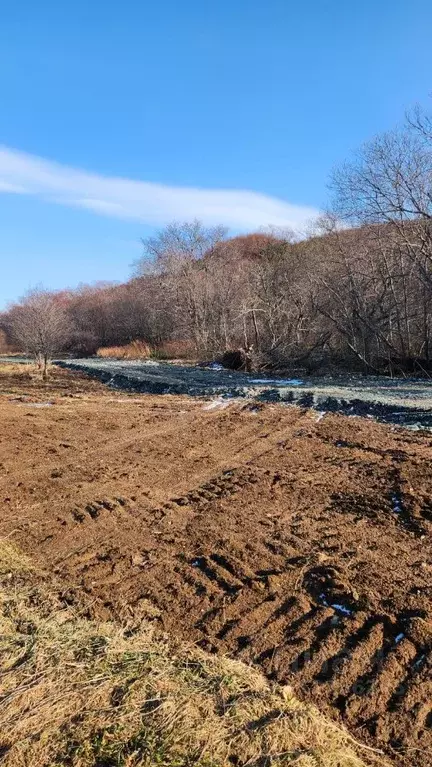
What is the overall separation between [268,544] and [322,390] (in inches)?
377

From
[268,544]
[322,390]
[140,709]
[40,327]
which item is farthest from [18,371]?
[140,709]

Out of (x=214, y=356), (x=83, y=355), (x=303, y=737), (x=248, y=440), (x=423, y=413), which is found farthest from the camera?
(x=83, y=355)

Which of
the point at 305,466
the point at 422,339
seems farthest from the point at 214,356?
the point at 305,466

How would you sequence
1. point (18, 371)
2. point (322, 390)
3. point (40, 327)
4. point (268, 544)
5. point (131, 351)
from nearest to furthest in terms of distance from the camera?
point (268, 544)
point (322, 390)
point (40, 327)
point (18, 371)
point (131, 351)

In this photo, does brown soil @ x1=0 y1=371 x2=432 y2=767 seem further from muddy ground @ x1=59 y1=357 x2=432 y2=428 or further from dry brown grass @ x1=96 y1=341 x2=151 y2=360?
dry brown grass @ x1=96 y1=341 x2=151 y2=360

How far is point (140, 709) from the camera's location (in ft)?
8.17

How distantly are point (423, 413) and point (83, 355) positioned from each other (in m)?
35.8

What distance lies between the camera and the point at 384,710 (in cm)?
255

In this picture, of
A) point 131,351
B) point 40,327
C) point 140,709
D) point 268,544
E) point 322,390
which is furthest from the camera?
point 131,351

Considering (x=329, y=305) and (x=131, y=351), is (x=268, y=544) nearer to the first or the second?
(x=329, y=305)

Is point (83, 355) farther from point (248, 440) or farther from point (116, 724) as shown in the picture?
point (116, 724)

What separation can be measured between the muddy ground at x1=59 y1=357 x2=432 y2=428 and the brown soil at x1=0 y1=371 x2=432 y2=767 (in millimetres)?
1793

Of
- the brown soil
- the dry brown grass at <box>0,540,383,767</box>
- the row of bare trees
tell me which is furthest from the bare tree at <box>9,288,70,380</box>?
the dry brown grass at <box>0,540,383,767</box>

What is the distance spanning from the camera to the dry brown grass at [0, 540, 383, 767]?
2230mm
